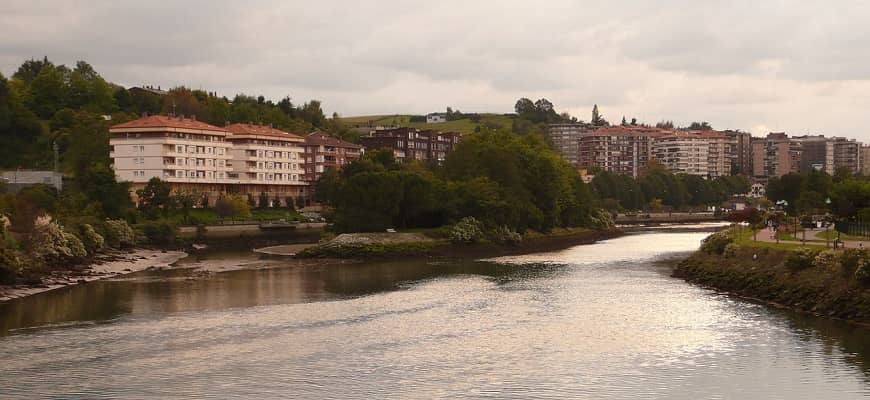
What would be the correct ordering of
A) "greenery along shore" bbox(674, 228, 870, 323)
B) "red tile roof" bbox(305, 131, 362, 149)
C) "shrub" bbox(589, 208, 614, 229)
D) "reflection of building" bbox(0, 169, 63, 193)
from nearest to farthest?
"greenery along shore" bbox(674, 228, 870, 323) → "reflection of building" bbox(0, 169, 63, 193) → "shrub" bbox(589, 208, 614, 229) → "red tile roof" bbox(305, 131, 362, 149)

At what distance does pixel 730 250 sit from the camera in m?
53.8

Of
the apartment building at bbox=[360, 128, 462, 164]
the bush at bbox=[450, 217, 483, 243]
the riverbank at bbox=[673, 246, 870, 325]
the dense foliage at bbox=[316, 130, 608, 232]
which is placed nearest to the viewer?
the riverbank at bbox=[673, 246, 870, 325]

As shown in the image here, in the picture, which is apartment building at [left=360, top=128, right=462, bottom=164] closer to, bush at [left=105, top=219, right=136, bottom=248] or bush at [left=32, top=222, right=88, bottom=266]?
bush at [left=105, top=219, right=136, bottom=248]

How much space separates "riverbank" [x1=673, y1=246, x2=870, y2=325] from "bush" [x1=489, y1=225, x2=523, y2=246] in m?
29.3

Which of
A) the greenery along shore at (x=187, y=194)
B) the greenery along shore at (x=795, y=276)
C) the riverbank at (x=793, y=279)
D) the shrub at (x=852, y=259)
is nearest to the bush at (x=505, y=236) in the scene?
the greenery along shore at (x=187, y=194)

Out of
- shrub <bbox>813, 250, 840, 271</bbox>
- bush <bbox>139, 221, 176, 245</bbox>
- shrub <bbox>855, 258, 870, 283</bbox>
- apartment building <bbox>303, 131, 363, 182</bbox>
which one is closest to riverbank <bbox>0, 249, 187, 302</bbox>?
bush <bbox>139, 221, 176, 245</bbox>

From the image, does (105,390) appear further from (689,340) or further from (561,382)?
(689,340)

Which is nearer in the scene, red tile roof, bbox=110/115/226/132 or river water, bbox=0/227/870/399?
river water, bbox=0/227/870/399

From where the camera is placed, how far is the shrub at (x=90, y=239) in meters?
65.3

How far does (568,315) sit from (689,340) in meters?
6.92

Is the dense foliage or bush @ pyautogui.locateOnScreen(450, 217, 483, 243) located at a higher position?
the dense foliage

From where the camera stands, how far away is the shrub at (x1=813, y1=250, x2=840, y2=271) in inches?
1486

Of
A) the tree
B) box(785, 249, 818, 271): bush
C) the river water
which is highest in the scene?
the tree

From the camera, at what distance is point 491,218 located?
83.9m
